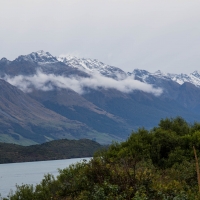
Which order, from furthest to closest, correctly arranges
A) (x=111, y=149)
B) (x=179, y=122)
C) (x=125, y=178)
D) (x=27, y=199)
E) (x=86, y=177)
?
(x=179, y=122), (x=111, y=149), (x=27, y=199), (x=86, y=177), (x=125, y=178)

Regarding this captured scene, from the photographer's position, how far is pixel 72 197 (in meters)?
27.3

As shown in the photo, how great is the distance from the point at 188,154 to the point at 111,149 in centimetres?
1346

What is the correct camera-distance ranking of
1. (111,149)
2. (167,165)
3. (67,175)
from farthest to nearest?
(111,149) → (167,165) → (67,175)

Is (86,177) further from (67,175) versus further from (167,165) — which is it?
(167,165)

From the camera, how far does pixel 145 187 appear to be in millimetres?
23859

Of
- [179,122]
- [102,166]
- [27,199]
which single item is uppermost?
[179,122]

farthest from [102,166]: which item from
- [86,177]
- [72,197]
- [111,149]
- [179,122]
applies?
[179,122]

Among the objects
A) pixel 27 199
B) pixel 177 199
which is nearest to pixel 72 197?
pixel 177 199

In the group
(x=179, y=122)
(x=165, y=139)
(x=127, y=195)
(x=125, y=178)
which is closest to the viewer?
(x=127, y=195)

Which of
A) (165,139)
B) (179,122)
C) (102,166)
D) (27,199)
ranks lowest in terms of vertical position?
(27,199)

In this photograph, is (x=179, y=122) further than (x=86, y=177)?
Yes

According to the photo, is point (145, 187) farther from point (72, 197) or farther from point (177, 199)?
point (72, 197)

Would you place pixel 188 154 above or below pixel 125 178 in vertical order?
above

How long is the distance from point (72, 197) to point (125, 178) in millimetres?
4798
